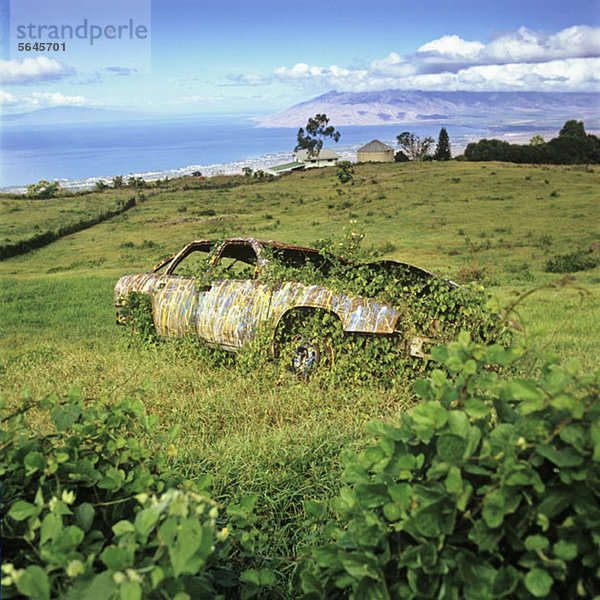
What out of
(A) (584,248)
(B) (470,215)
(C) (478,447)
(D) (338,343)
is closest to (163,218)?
(B) (470,215)

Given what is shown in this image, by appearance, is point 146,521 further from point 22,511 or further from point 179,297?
point 179,297

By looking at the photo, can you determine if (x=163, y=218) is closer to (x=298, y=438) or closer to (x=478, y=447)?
(x=298, y=438)

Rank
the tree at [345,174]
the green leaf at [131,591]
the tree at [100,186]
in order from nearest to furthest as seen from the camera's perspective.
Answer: the green leaf at [131,591]
the tree at [100,186]
the tree at [345,174]

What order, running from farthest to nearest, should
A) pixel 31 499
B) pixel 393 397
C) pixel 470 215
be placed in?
pixel 470 215
pixel 393 397
pixel 31 499

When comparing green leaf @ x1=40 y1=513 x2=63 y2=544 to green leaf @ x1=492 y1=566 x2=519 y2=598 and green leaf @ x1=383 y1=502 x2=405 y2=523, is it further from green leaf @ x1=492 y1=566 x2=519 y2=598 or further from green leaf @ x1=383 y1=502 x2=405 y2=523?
green leaf @ x1=492 y1=566 x2=519 y2=598

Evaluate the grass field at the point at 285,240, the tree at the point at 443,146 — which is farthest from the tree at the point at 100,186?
the tree at the point at 443,146

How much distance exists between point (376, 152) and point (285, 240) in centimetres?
5696

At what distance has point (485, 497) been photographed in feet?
4.81

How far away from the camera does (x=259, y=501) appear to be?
3.54 metres

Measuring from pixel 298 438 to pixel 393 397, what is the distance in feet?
4.24

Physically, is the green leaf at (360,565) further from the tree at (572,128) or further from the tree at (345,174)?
the tree at (572,128)

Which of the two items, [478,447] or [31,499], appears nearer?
[478,447]

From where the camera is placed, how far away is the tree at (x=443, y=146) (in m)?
63.8

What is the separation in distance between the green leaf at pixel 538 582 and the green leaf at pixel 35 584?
1.17 m
